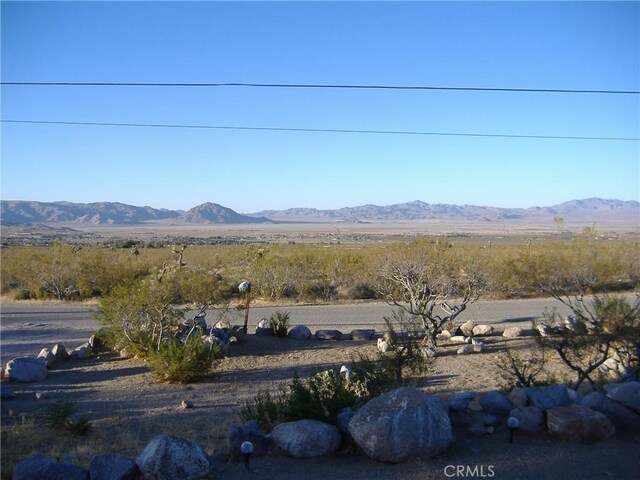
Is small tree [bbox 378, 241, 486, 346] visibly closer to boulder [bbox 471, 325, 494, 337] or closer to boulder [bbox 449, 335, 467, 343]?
boulder [bbox 449, 335, 467, 343]

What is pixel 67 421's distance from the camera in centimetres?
926

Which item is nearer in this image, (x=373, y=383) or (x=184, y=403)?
(x=373, y=383)

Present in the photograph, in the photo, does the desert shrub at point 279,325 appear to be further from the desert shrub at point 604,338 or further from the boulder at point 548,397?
the boulder at point 548,397

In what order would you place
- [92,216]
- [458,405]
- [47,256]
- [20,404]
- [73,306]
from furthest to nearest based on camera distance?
[92,216] < [47,256] < [73,306] < [20,404] < [458,405]

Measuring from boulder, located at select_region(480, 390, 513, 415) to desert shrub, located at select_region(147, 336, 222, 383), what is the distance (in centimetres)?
734

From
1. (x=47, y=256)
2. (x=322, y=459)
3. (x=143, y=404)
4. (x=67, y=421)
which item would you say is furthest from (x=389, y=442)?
(x=47, y=256)

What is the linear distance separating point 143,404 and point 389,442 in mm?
6729

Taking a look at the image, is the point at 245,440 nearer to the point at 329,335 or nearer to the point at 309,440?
the point at 309,440

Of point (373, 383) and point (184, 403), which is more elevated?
point (373, 383)

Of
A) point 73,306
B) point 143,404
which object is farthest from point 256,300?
point 143,404

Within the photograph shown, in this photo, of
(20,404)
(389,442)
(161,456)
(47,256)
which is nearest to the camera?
(161,456)

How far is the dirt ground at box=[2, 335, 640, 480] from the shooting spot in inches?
260

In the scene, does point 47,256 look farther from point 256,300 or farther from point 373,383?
point 373,383

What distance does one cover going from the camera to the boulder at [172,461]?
20.2 feet
